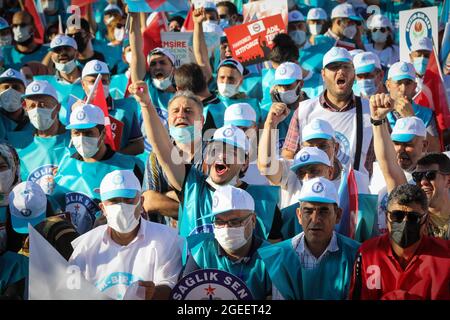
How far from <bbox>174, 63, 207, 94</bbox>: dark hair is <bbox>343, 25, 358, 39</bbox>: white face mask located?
4.03m

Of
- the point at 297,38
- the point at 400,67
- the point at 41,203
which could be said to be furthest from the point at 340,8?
the point at 41,203

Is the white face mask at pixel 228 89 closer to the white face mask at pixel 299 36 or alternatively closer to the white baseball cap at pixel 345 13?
the white face mask at pixel 299 36

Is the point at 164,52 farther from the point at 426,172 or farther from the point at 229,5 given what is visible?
the point at 229,5

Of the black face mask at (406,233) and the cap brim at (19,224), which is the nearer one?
the black face mask at (406,233)

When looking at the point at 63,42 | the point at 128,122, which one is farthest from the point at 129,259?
the point at 63,42

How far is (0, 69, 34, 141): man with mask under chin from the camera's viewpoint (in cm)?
1046

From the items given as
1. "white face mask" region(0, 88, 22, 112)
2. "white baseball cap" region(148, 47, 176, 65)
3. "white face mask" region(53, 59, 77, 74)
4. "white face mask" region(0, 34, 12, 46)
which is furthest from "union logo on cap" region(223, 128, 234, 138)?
"white face mask" region(0, 34, 12, 46)

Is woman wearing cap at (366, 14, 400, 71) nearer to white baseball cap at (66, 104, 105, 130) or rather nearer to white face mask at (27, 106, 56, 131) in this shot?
white face mask at (27, 106, 56, 131)

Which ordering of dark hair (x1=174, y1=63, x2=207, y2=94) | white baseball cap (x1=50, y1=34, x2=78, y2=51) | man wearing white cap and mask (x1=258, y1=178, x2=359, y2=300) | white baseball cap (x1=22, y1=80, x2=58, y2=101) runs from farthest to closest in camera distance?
white baseball cap (x1=50, y1=34, x2=78, y2=51) → dark hair (x1=174, y1=63, x2=207, y2=94) → white baseball cap (x1=22, y1=80, x2=58, y2=101) → man wearing white cap and mask (x1=258, y1=178, x2=359, y2=300)

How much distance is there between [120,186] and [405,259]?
1983 millimetres

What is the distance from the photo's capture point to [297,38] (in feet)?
44.8

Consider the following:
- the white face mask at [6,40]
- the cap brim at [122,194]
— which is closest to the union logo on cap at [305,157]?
the cap brim at [122,194]

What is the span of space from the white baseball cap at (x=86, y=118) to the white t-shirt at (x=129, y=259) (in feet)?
5.64

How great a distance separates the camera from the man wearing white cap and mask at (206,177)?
7203mm
